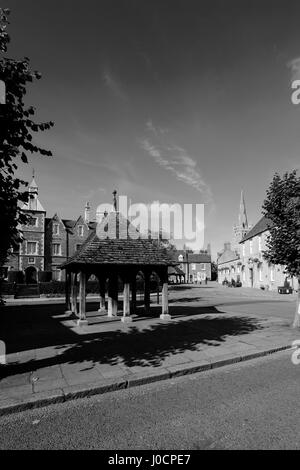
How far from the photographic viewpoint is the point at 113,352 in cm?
855

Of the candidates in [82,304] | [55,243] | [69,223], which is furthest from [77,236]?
[82,304]

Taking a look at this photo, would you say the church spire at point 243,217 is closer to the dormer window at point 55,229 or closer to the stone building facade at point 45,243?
the stone building facade at point 45,243

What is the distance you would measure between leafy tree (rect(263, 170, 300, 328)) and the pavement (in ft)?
8.44

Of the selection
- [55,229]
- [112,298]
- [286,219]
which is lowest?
[112,298]

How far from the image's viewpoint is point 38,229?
158 feet

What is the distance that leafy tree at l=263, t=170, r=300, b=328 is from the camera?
1148cm

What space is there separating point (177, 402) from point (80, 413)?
5.22 ft

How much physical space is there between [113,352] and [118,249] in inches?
259

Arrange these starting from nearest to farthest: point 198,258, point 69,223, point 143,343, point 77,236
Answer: point 143,343 < point 77,236 < point 69,223 < point 198,258

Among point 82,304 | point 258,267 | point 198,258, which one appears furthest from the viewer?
point 198,258

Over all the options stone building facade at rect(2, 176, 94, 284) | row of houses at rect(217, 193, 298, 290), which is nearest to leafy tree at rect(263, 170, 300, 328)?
row of houses at rect(217, 193, 298, 290)

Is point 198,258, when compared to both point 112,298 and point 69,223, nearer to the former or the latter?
point 69,223

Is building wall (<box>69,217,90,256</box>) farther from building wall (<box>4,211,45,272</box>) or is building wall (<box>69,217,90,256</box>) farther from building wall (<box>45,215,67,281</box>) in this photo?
building wall (<box>4,211,45,272</box>)

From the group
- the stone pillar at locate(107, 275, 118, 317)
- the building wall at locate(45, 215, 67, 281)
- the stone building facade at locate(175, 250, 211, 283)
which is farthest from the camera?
the stone building facade at locate(175, 250, 211, 283)
